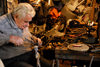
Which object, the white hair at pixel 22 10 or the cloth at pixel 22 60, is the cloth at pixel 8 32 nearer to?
the cloth at pixel 22 60

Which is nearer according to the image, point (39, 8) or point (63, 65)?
point (63, 65)

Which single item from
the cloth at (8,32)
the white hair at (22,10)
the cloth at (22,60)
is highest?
the white hair at (22,10)

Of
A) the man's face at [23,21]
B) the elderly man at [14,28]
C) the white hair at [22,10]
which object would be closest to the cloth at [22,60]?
the elderly man at [14,28]

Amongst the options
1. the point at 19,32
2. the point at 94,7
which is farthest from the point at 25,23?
the point at 94,7

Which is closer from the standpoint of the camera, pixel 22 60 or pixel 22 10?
pixel 22 10

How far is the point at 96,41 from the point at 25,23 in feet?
6.66

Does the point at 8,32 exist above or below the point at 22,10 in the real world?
below

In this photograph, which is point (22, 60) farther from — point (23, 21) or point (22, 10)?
point (22, 10)

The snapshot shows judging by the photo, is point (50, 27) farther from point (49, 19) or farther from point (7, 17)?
point (7, 17)

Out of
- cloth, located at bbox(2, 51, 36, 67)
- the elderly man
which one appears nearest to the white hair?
the elderly man

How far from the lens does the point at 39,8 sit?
9.23 meters

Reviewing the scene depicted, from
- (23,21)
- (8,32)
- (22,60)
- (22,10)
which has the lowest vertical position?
(22,60)

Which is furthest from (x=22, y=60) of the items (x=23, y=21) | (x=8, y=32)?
(x=23, y=21)

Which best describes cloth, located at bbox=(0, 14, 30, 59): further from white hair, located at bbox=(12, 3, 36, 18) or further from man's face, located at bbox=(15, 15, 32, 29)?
white hair, located at bbox=(12, 3, 36, 18)
